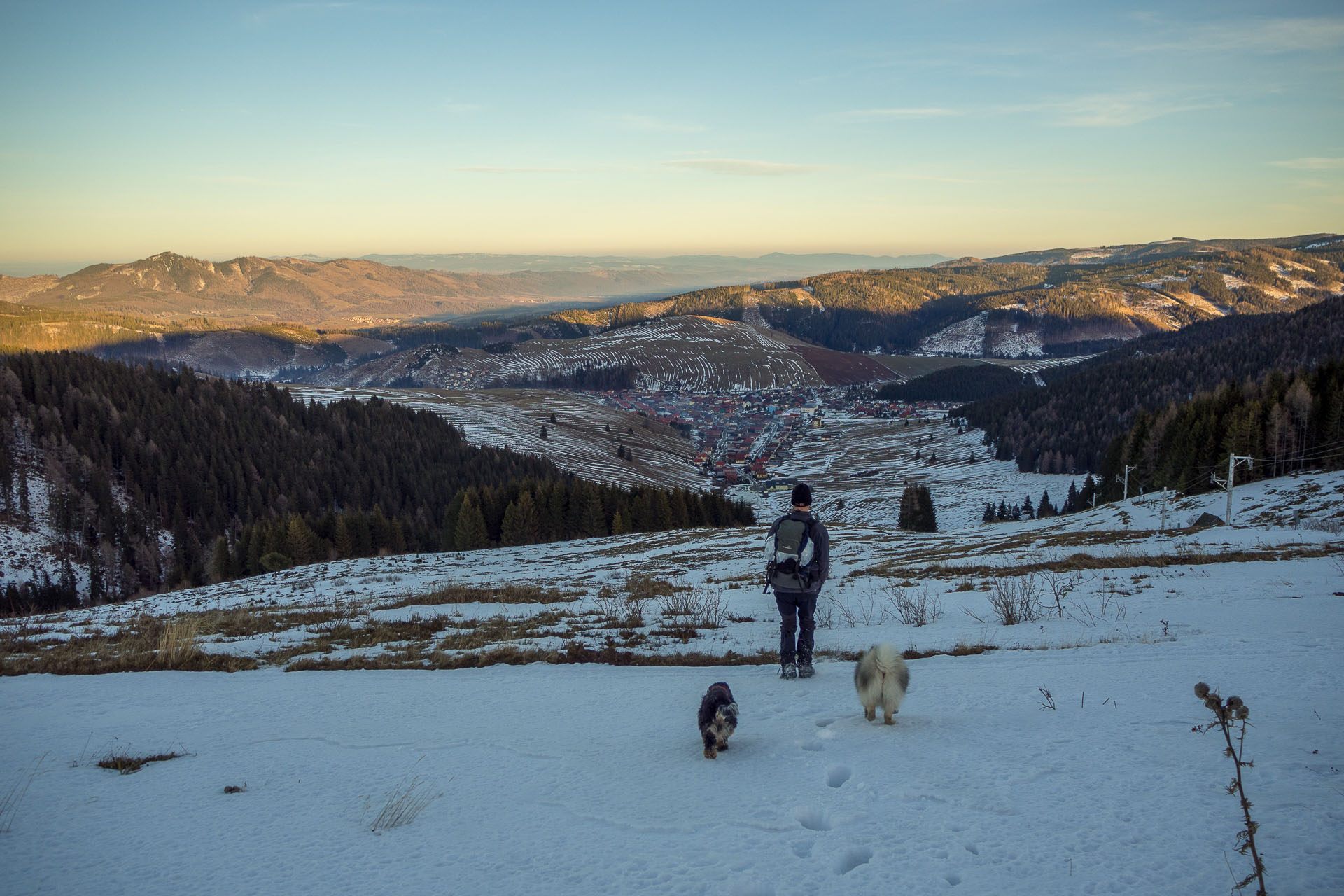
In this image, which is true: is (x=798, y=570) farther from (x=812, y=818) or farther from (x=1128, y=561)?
(x=1128, y=561)

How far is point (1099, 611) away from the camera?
12.5 meters

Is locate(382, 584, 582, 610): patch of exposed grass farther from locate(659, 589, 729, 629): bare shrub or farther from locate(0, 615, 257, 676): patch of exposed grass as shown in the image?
locate(0, 615, 257, 676): patch of exposed grass

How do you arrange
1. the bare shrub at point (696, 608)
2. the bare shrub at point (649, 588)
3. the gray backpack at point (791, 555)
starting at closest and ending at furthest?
the gray backpack at point (791, 555) < the bare shrub at point (696, 608) < the bare shrub at point (649, 588)

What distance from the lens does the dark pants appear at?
9.01 metres

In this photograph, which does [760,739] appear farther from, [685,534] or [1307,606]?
[685,534]

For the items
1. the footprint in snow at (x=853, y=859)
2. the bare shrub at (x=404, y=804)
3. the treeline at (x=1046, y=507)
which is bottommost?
the treeline at (x=1046, y=507)

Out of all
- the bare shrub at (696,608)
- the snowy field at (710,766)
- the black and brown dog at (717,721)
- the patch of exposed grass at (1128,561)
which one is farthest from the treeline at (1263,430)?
the black and brown dog at (717,721)

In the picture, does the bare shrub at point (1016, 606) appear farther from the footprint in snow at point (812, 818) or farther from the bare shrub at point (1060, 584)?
Result: the footprint in snow at point (812, 818)

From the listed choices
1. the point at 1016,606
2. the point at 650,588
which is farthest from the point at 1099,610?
the point at 650,588

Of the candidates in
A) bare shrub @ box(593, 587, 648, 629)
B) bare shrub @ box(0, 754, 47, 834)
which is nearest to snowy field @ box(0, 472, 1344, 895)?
bare shrub @ box(0, 754, 47, 834)

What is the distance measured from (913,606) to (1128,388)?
593ft

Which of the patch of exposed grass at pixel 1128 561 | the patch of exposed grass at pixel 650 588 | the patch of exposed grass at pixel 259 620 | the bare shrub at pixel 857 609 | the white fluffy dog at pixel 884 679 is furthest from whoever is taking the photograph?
the patch of exposed grass at pixel 650 588

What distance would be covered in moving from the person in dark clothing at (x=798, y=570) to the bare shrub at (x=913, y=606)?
193 inches

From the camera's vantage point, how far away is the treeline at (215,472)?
Answer: 249 feet
